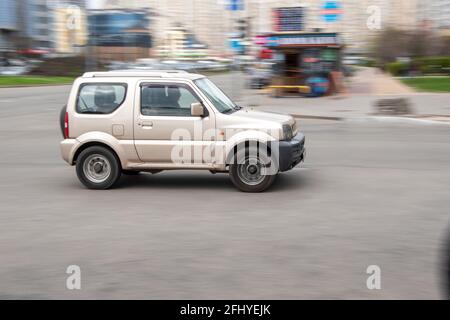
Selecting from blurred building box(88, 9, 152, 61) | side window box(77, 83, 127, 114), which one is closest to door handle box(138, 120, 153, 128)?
side window box(77, 83, 127, 114)

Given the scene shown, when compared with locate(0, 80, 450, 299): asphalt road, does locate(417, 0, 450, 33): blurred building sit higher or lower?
higher

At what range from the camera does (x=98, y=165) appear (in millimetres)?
9023

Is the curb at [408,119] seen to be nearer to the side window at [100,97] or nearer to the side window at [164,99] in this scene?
the side window at [164,99]

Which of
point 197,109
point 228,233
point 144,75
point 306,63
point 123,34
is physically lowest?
point 228,233

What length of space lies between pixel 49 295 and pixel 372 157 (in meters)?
8.28

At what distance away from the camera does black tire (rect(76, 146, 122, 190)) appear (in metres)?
8.91

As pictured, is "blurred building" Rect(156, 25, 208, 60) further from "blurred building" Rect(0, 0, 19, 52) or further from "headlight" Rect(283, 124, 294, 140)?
"headlight" Rect(283, 124, 294, 140)

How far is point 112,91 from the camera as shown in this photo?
888cm

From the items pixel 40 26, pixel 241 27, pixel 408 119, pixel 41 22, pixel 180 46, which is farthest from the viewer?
pixel 41 22

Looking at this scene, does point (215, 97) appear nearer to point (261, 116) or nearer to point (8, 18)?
point (261, 116)

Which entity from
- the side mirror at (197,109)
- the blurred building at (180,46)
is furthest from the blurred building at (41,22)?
the side mirror at (197,109)

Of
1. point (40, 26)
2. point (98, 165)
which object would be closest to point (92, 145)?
point (98, 165)

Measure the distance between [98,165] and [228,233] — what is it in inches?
128

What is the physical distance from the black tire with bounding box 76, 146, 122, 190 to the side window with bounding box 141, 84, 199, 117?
84cm
